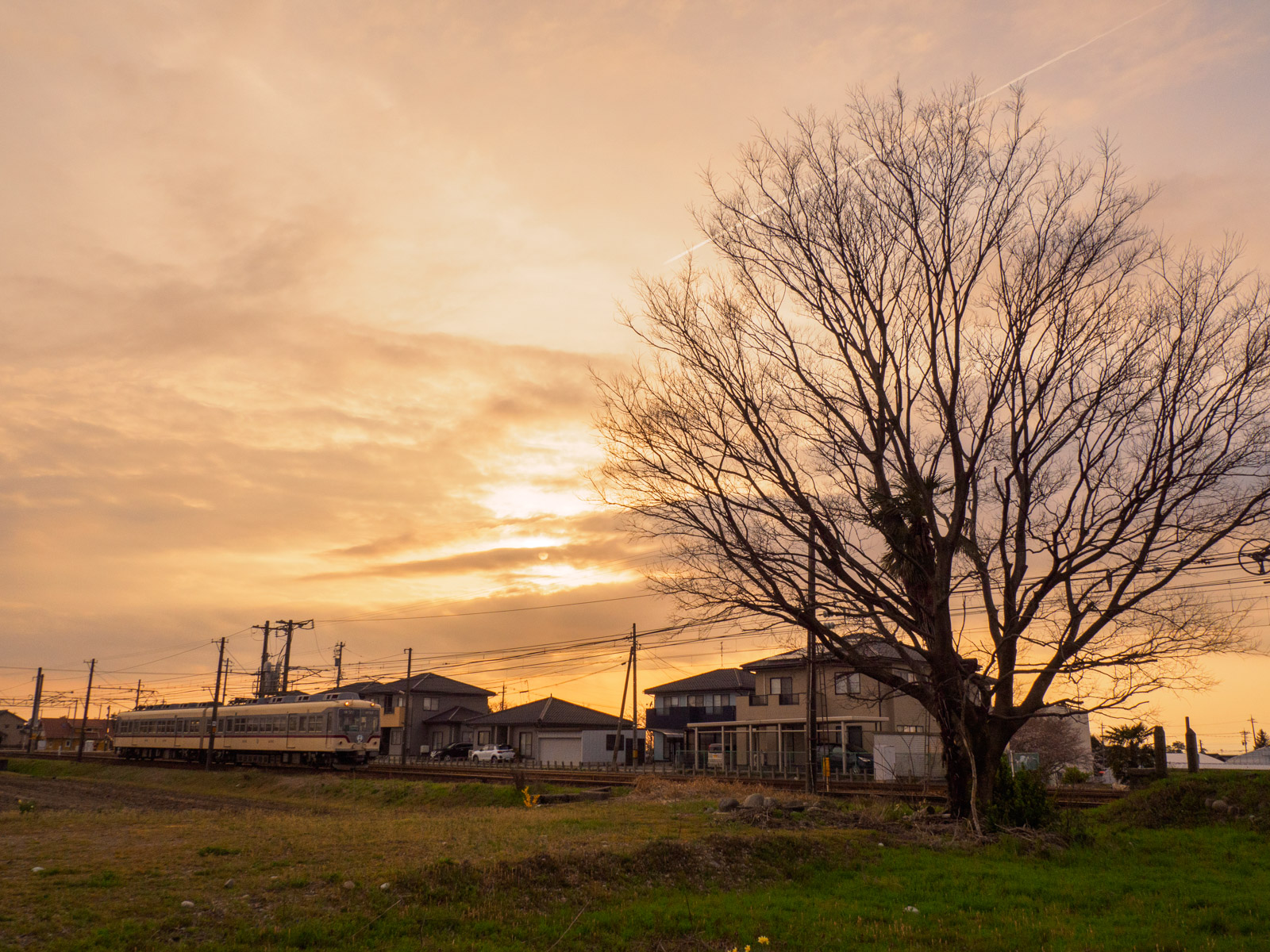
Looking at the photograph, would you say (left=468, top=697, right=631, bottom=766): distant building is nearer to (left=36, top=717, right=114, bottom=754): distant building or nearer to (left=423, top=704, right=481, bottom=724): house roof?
(left=423, top=704, right=481, bottom=724): house roof

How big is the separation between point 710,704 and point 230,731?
99.8ft

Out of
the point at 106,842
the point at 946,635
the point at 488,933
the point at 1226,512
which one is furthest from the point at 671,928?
the point at 1226,512

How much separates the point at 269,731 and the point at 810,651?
3491 centimetres

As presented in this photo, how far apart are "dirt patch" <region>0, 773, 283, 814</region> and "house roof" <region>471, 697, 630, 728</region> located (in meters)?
32.0

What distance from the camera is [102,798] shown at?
2773 centimetres

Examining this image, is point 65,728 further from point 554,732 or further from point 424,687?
point 554,732

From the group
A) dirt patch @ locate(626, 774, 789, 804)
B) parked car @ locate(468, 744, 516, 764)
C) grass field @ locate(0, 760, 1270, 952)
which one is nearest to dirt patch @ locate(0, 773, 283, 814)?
grass field @ locate(0, 760, 1270, 952)

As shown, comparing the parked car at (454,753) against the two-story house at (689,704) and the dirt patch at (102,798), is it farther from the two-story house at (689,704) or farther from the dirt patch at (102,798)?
the dirt patch at (102,798)

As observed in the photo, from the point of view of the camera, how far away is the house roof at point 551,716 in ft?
209

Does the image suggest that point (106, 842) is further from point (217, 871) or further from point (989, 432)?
point (989, 432)

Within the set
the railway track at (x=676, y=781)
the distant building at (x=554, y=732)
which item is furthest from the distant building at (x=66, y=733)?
the railway track at (x=676, y=781)

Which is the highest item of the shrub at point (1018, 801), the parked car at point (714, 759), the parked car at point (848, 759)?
the shrub at point (1018, 801)

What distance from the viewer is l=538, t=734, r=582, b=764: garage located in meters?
61.4

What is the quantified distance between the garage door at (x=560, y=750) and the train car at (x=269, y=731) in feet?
61.2
